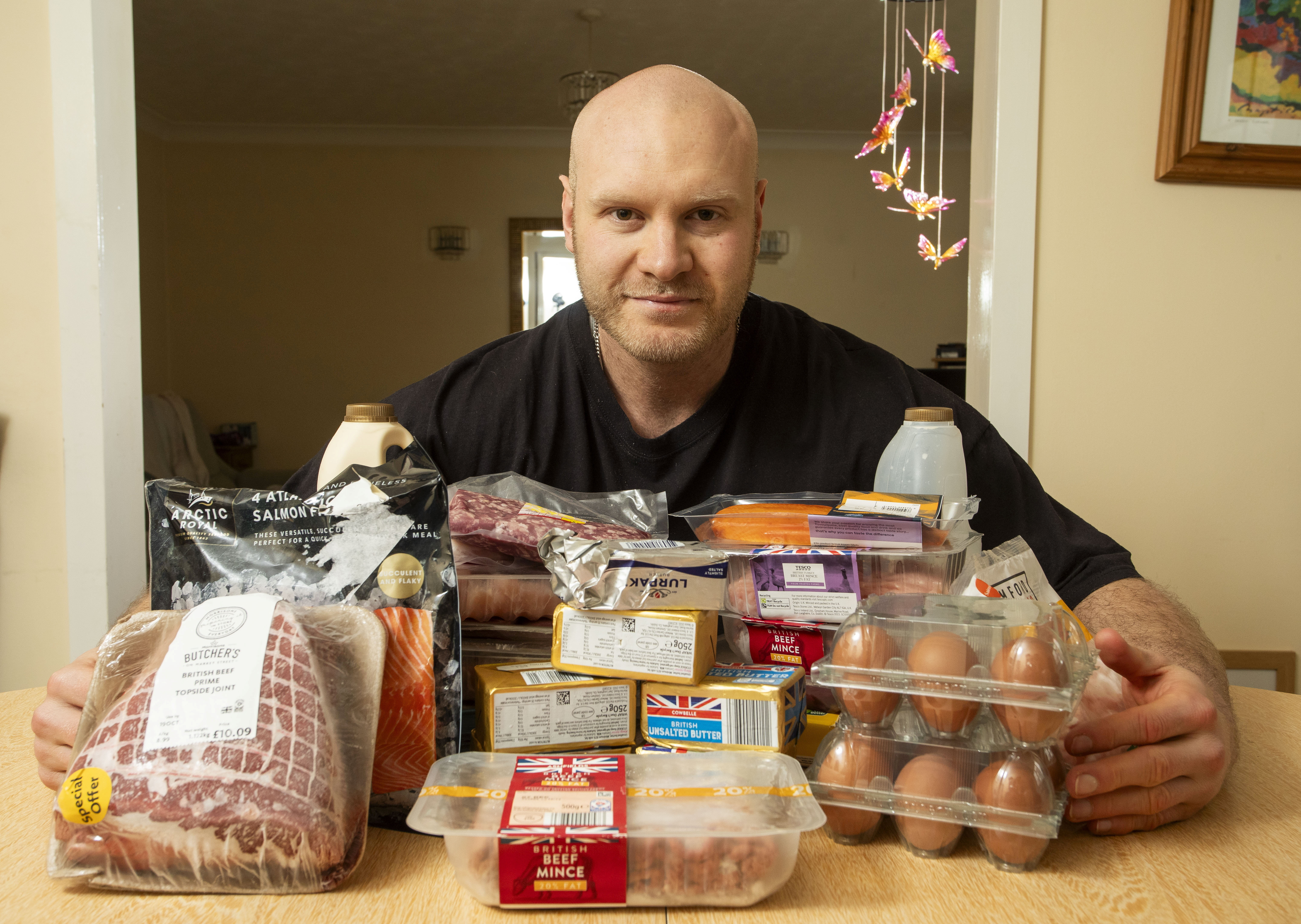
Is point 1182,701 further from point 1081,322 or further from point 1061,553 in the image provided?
point 1081,322

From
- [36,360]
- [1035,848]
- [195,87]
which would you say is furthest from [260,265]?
[1035,848]

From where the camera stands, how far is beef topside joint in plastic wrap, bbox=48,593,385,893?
1.63 ft

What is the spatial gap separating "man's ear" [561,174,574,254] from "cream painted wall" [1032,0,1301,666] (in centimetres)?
93

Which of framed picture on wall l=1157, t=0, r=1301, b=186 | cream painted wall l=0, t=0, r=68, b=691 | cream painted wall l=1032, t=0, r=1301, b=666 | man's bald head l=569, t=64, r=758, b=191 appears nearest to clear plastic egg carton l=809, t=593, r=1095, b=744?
man's bald head l=569, t=64, r=758, b=191

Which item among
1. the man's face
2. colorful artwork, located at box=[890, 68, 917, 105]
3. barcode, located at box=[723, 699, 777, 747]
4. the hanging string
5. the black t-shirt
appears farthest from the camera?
the hanging string

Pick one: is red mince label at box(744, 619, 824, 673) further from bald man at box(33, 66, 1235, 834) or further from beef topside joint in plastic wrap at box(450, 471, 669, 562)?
bald man at box(33, 66, 1235, 834)

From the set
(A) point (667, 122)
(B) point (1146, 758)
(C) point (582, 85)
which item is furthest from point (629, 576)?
(C) point (582, 85)

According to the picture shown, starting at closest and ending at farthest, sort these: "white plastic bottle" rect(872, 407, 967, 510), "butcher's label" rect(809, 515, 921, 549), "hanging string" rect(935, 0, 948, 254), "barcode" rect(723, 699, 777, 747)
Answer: "barcode" rect(723, 699, 777, 747) → "butcher's label" rect(809, 515, 921, 549) → "white plastic bottle" rect(872, 407, 967, 510) → "hanging string" rect(935, 0, 948, 254)

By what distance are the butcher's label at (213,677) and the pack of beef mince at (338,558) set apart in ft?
0.10

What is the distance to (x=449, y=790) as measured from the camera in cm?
54

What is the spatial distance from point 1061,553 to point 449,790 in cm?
86

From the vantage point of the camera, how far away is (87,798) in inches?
19.6

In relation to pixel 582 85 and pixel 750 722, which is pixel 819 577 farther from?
pixel 582 85

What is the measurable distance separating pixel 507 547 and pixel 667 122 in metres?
0.62
